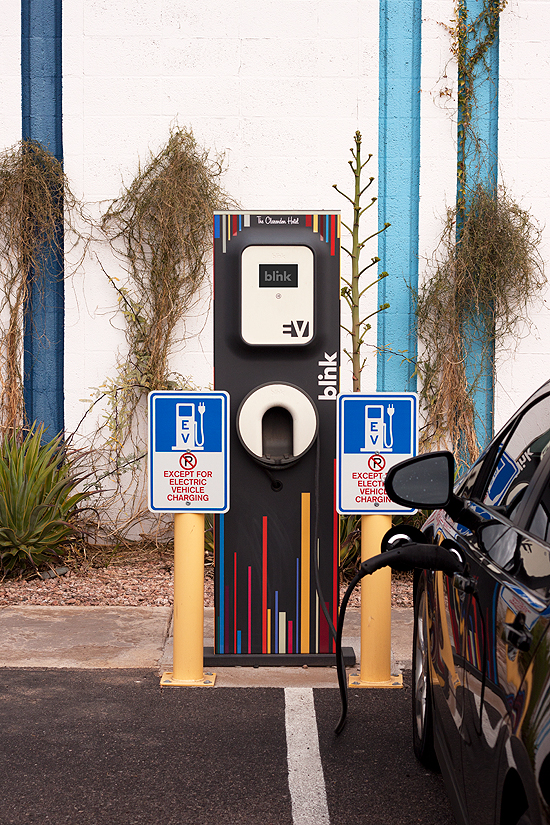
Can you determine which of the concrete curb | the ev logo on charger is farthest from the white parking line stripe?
the ev logo on charger

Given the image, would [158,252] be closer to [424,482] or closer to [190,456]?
[190,456]

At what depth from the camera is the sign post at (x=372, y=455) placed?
3947 mm

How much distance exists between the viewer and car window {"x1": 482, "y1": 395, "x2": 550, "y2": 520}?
2.06 meters

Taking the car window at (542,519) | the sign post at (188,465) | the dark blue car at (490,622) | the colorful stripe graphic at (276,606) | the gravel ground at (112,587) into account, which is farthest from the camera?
the gravel ground at (112,587)

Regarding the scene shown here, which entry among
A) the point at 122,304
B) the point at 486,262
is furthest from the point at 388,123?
the point at 122,304

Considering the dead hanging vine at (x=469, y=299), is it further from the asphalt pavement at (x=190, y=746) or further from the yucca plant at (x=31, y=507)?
the yucca plant at (x=31, y=507)

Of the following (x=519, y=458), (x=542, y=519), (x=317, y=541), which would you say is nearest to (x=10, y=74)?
(x=317, y=541)

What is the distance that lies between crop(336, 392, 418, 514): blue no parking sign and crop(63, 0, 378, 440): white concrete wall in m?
3.46

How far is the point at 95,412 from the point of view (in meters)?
7.24

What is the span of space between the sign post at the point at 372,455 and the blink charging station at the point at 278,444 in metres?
0.21

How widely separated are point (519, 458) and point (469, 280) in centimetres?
511

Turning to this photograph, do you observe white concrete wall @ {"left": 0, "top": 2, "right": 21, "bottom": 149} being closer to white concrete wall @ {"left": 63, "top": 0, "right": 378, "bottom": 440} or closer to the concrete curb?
white concrete wall @ {"left": 63, "top": 0, "right": 378, "bottom": 440}

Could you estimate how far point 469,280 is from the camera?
707 centimetres

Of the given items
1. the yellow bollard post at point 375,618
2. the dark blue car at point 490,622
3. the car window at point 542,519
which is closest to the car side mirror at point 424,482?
the dark blue car at point 490,622
